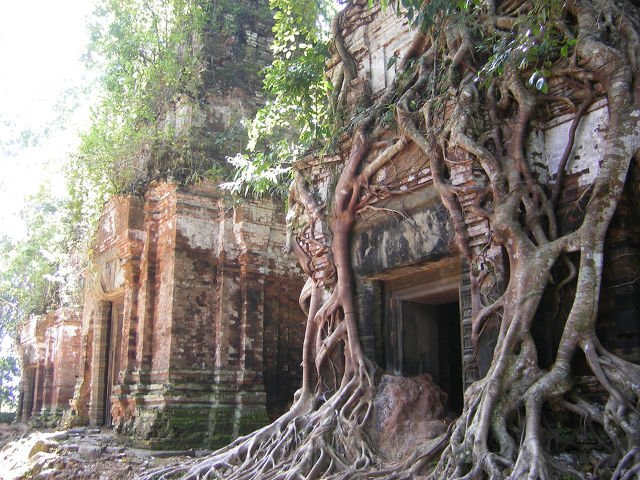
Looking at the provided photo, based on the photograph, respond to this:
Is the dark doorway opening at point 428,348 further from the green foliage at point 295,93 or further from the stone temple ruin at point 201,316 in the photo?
→ the stone temple ruin at point 201,316

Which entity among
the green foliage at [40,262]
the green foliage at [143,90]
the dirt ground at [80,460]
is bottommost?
the dirt ground at [80,460]

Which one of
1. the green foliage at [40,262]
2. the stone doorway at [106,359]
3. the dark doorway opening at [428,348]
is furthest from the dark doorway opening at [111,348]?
the dark doorway opening at [428,348]

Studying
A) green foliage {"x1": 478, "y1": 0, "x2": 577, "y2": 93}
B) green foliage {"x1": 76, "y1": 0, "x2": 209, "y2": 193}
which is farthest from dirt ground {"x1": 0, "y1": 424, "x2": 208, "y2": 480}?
green foliage {"x1": 478, "y1": 0, "x2": 577, "y2": 93}

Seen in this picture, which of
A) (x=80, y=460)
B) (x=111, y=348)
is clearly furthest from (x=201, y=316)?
(x=111, y=348)

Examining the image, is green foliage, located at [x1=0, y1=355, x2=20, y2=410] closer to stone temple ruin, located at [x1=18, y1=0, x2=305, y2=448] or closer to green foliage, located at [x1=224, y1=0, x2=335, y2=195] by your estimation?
stone temple ruin, located at [x1=18, y1=0, x2=305, y2=448]

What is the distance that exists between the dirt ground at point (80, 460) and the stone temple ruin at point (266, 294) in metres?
0.50

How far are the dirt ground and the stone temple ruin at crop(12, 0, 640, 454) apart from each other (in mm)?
499

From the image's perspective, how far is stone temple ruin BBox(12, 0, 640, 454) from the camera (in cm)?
485

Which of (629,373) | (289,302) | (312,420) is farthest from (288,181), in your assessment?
(629,373)

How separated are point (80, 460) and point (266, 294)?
11.3 ft

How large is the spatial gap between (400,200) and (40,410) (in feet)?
40.5

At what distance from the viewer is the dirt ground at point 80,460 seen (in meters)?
6.95

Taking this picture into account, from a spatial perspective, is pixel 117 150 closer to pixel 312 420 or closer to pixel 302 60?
pixel 302 60

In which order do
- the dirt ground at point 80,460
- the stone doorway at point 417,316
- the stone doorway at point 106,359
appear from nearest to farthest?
1. the stone doorway at point 417,316
2. the dirt ground at point 80,460
3. the stone doorway at point 106,359
